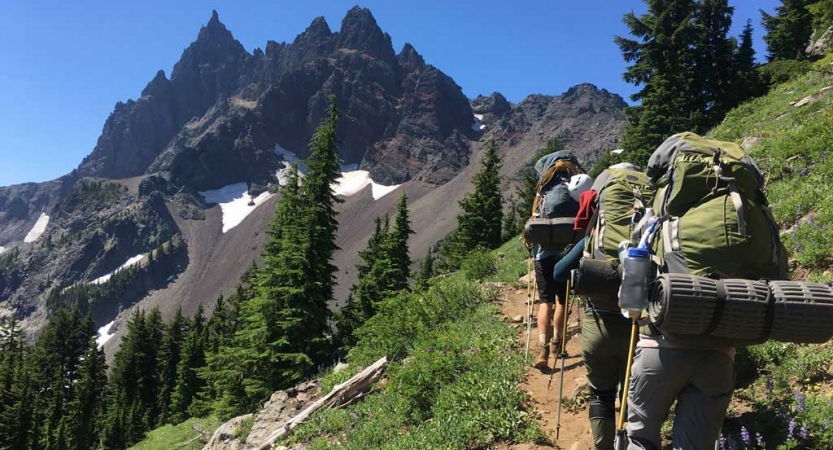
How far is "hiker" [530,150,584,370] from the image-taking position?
18.3 feet

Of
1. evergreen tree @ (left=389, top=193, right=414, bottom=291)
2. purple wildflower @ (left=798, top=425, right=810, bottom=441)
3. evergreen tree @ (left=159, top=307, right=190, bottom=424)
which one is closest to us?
purple wildflower @ (left=798, top=425, right=810, bottom=441)

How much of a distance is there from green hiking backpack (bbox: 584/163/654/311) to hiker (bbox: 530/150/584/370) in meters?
1.63

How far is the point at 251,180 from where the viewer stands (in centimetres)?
19162

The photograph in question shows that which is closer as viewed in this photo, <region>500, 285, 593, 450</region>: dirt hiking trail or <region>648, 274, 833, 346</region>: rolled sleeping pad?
<region>648, 274, 833, 346</region>: rolled sleeping pad

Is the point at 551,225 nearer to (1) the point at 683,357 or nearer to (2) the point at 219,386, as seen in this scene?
(1) the point at 683,357

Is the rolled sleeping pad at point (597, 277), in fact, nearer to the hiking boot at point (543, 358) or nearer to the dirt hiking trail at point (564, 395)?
the dirt hiking trail at point (564, 395)

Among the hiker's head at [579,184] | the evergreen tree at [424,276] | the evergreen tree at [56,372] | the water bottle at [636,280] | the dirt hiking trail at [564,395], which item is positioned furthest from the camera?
the evergreen tree at [56,372]

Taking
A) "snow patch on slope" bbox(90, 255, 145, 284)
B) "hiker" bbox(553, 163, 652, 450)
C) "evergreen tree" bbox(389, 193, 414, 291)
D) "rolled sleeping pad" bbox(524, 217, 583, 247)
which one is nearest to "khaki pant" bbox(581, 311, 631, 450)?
"hiker" bbox(553, 163, 652, 450)

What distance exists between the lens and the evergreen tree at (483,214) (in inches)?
1211

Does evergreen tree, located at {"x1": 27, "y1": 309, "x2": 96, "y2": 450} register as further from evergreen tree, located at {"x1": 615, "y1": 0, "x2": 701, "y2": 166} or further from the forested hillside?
evergreen tree, located at {"x1": 615, "y1": 0, "x2": 701, "y2": 166}

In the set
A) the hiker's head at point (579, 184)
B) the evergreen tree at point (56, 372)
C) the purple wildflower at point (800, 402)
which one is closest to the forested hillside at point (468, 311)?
the purple wildflower at point (800, 402)

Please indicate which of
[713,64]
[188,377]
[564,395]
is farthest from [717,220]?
[188,377]

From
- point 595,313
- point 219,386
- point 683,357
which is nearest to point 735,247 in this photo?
point 683,357

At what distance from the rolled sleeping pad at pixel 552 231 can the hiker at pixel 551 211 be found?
5.2 inches
